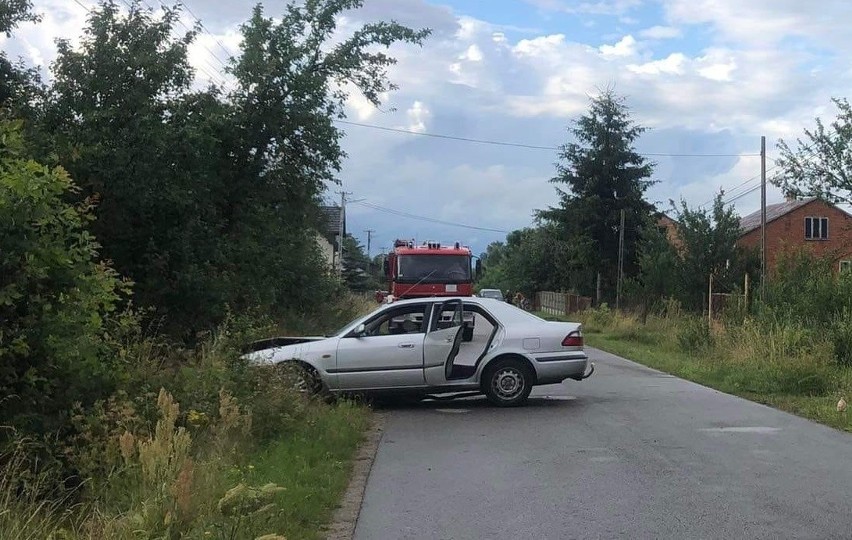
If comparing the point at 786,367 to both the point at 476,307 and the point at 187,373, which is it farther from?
the point at 187,373

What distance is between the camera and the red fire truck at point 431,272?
76.5 feet

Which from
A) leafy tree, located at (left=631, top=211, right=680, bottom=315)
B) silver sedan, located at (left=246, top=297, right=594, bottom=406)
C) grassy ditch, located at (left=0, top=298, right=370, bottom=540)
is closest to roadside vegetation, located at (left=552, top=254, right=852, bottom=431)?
silver sedan, located at (left=246, top=297, right=594, bottom=406)

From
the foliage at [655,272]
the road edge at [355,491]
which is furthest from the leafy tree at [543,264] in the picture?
the road edge at [355,491]

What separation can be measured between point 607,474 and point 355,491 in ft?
7.35

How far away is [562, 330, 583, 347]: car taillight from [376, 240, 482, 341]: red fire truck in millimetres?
10370

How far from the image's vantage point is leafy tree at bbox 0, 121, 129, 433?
686 cm

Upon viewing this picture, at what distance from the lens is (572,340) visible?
1280 centimetres

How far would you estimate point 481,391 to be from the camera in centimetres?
1268

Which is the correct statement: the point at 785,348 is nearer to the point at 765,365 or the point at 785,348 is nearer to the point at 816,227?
the point at 765,365

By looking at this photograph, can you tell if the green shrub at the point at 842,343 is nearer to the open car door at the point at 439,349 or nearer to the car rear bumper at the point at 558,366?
the car rear bumper at the point at 558,366

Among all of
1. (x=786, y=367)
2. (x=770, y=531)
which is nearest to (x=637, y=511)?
(x=770, y=531)

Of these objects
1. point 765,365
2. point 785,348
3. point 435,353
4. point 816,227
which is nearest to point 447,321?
point 435,353

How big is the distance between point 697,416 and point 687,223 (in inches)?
1014

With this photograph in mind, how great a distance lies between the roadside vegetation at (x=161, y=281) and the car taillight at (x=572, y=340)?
3.18m
